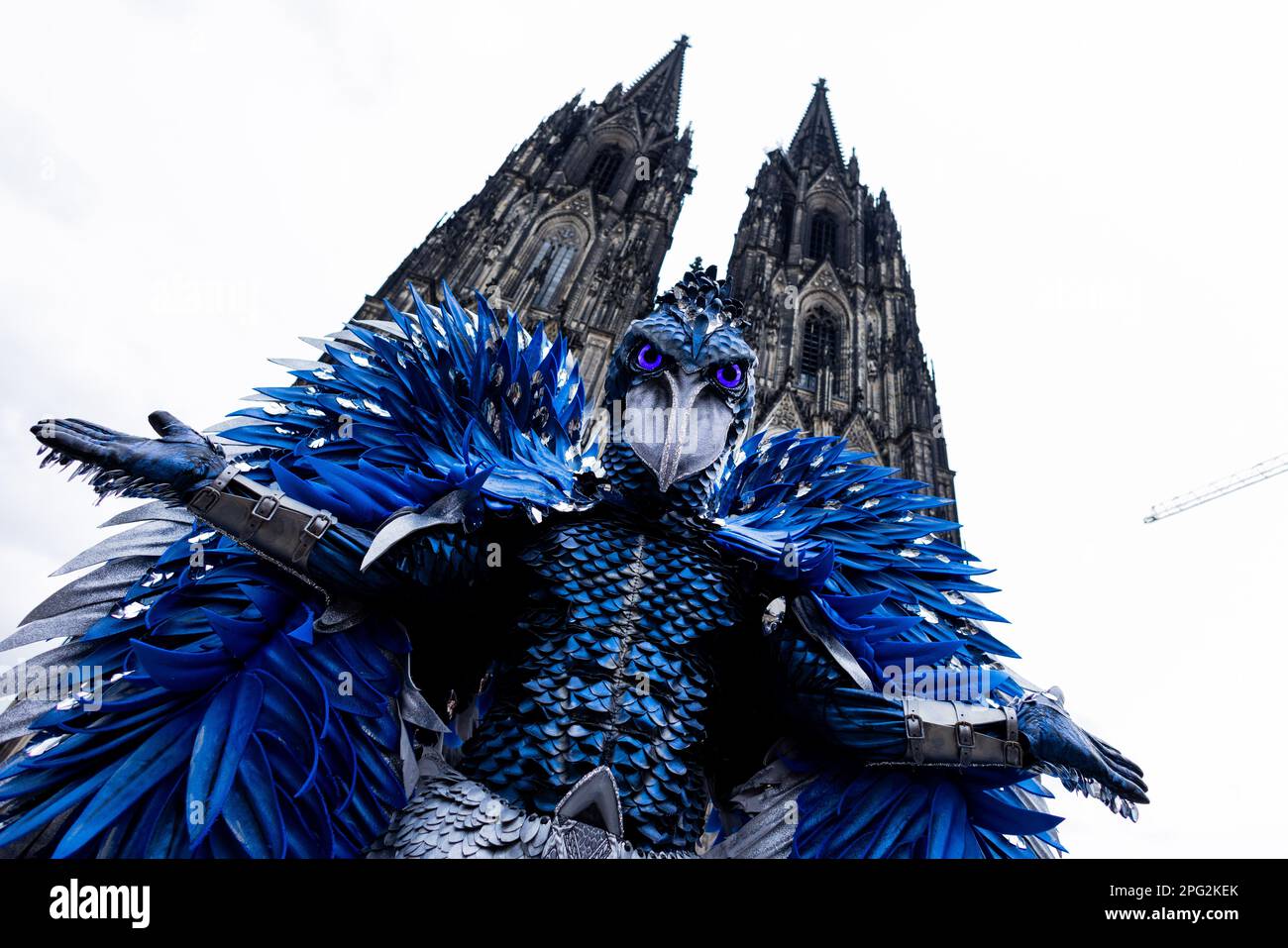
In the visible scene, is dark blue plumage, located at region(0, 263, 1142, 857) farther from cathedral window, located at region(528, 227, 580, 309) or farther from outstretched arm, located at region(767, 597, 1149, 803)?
cathedral window, located at region(528, 227, 580, 309)

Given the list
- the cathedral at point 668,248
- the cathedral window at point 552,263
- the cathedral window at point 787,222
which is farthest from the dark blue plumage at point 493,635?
the cathedral window at point 787,222

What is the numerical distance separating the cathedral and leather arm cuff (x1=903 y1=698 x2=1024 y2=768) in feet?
46.6

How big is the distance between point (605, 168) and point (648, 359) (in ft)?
84.4

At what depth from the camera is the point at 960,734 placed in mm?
2000

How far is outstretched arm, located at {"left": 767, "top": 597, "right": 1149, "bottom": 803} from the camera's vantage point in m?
1.94

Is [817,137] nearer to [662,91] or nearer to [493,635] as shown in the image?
[662,91]

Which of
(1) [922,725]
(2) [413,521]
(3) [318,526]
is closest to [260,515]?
(3) [318,526]

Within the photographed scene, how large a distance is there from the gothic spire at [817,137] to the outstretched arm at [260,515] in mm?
31170

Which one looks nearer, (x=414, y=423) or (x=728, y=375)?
(x=728, y=375)

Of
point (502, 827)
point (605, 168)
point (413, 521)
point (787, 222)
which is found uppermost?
point (787, 222)

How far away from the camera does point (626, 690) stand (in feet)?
6.95
